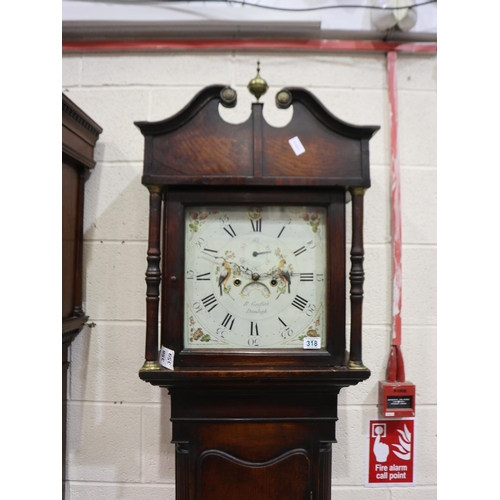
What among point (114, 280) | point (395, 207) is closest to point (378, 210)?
point (395, 207)

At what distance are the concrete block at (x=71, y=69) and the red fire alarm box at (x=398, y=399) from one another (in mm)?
1389

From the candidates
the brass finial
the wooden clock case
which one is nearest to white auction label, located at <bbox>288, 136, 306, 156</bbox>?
the wooden clock case

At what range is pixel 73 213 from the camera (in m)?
1.17

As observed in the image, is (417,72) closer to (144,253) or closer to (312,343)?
(312,343)

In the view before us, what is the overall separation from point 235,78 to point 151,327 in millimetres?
828

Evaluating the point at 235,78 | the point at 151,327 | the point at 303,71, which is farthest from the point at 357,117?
the point at 151,327

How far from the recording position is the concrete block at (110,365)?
120 centimetres

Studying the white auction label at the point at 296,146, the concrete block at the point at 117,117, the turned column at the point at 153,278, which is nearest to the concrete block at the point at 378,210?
the white auction label at the point at 296,146

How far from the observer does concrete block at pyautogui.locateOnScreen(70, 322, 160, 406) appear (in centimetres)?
120

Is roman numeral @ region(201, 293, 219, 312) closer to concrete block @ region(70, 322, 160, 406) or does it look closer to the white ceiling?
concrete block @ region(70, 322, 160, 406)

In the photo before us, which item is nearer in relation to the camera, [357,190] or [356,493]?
[357,190]

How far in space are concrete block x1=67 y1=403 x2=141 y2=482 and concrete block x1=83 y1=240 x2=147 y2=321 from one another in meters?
0.30

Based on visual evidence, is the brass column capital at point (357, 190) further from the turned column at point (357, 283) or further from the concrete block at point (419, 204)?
the concrete block at point (419, 204)

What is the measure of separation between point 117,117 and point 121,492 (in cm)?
120
